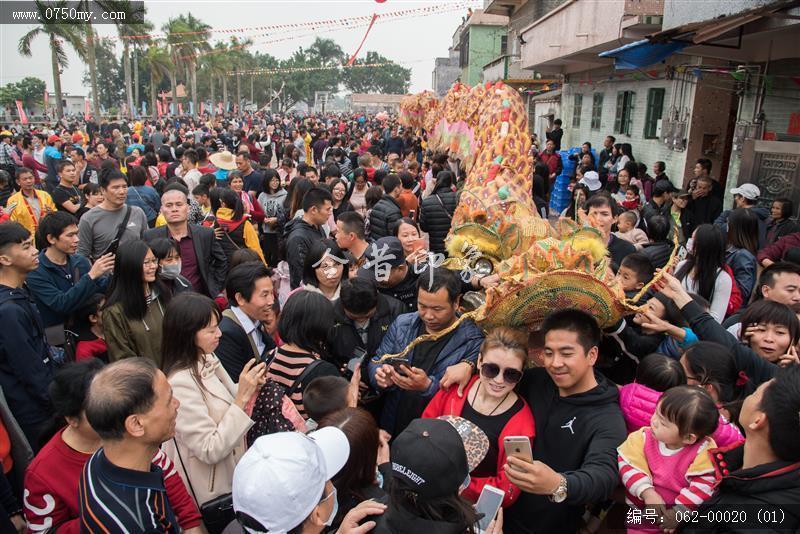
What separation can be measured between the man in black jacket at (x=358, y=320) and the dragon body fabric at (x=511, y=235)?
1.89 feet

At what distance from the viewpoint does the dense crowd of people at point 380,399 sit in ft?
5.25

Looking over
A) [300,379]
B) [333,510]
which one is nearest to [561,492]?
[333,510]

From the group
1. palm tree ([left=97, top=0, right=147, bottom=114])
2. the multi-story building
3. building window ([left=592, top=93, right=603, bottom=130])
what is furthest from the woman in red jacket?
the multi-story building

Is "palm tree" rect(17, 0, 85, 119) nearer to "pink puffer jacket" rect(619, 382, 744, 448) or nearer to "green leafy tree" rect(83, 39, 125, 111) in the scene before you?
"pink puffer jacket" rect(619, 382, 744, 448)

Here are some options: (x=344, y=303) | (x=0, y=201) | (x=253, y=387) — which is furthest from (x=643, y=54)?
(x=0, y=201)

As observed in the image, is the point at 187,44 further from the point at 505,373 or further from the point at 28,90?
the point at 505,373

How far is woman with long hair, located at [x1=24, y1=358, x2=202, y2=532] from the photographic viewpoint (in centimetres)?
188

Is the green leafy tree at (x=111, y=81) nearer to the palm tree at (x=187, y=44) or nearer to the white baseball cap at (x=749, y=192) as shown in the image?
the palm tree at (x=187, y=44)

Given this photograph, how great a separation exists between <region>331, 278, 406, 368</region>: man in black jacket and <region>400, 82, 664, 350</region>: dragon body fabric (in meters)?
0.57

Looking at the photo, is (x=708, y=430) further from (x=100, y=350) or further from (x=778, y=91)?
(x=778, y=91)

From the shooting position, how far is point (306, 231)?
172 inches

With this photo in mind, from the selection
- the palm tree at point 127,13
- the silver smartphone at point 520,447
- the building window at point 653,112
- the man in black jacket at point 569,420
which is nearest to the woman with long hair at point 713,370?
the man in black jacket at point 569,420

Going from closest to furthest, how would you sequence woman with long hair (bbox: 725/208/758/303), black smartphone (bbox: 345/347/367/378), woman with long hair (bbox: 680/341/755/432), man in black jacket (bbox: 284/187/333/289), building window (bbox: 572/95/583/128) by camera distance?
woman with long hair (bbox: 680/341/755/432) → black smartphone (bbox: 345/347/367/378) → woman with long hair (bbox: 725/208/758/303) → man in black jacket (bbox: 284/187/333/289) → building window (bbox: 572/95/583/128)

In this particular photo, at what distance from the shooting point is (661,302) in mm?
2623
